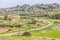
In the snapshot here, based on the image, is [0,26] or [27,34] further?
[0,26]

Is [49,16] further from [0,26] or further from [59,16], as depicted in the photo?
[0,26]

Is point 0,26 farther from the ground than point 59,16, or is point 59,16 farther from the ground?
point 0,26

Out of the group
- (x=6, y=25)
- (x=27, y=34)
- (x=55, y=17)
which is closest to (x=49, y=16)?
(x=55, y=17)

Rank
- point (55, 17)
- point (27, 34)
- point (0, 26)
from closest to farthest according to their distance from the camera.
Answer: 1. point (27, 34)
2. point (0, 26)
3. point (55, 17)

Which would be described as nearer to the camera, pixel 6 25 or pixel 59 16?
pixel 6 25

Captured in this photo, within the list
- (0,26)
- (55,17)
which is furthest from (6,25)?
(55,17)

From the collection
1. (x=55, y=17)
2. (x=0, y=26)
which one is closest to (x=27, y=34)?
(x=0, y=26)

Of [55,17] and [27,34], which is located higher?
[27,34]

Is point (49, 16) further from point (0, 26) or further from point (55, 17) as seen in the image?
point (0, 26)

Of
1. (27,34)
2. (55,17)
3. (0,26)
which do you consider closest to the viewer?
(27,34)
